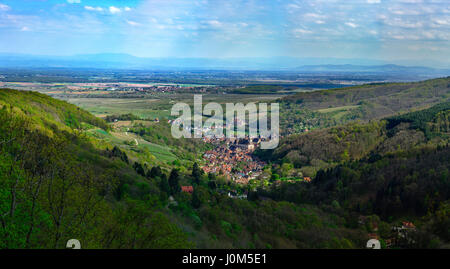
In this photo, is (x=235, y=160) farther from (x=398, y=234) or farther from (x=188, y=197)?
(x=398, y=234)

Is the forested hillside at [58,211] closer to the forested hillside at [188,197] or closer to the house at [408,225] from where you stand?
the forested hillside at [188,197]

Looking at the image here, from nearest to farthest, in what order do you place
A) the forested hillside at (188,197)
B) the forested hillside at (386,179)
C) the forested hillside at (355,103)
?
1. the forested hillside at (188,197)
2. the forested hillside at (386,179)
3. the forested hillside at (355,103)

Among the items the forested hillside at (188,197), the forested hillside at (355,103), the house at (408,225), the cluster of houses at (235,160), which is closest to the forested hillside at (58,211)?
the forested hillside at (188,197)

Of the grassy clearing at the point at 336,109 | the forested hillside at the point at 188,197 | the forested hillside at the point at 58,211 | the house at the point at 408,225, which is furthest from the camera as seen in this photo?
the grassy clearing at the point at 336,109

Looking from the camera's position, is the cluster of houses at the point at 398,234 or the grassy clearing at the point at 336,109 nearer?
the cluster of houses at the point at 398,234

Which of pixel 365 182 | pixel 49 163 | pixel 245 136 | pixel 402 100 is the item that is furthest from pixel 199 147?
pixel 402 100

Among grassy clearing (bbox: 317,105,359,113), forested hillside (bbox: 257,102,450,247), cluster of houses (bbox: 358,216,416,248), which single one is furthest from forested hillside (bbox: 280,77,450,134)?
cluster of houses (bbox: 358,216,416,248)

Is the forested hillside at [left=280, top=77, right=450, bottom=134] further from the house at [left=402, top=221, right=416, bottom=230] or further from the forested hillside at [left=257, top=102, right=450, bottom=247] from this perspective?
the house at [left=402, top=221, right=416, bottom=230]
